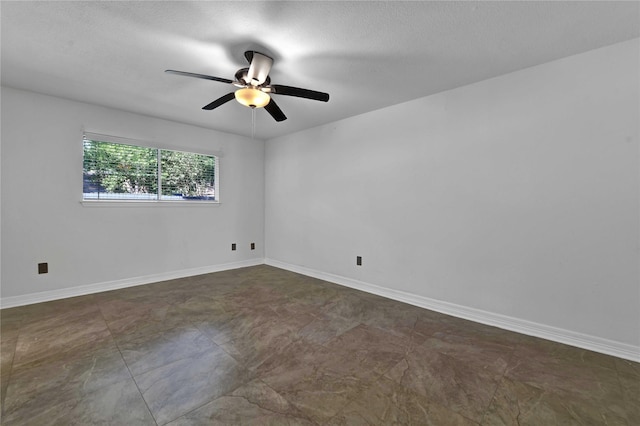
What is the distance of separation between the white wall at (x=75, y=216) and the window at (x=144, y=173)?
130mm

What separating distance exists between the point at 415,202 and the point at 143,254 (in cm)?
378

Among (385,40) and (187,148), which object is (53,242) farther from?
(385,40)

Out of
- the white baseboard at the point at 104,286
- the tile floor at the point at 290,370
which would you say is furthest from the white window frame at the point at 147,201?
the tile floor at the point at 290,370

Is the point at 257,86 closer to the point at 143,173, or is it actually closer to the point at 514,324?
the point at 143,173

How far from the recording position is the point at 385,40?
6.69 ft

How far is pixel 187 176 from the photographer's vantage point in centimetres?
433

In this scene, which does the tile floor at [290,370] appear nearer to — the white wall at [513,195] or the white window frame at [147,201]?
the white wall at [513,195]

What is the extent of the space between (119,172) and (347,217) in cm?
322

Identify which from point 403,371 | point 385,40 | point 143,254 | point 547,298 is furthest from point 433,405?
point 143,254

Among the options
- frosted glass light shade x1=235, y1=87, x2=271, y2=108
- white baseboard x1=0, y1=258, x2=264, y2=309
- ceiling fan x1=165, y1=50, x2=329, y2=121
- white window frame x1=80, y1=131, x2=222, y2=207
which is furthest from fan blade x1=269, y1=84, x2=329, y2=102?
white baseboard x1=0, y1=258, x2=264, y2=309

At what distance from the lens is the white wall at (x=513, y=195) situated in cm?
210

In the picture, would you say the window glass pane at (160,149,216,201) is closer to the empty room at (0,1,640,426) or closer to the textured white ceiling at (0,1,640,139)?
the empty room at (0,1,640,426)

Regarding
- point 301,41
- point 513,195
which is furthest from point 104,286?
point 513,195

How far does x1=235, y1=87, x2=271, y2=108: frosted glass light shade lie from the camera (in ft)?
7.23
